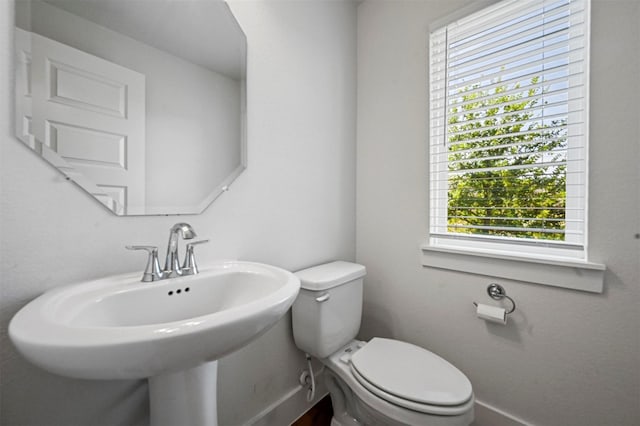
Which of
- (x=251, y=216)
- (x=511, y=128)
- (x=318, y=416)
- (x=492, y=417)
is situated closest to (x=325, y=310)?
(x=251, y=216)

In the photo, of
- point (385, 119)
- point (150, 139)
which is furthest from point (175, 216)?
point (385, 119)

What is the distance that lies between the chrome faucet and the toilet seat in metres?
0.76

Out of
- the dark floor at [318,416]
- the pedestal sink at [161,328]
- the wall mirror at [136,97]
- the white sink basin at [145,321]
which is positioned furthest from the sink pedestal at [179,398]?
the dark floor at [318,416]

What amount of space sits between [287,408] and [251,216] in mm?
944

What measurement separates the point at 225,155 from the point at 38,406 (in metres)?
0.89

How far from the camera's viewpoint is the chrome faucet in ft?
2.55

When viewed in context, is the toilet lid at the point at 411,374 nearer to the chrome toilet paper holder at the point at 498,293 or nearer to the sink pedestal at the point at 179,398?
the chrome toilet paper holder at the point at 498,293

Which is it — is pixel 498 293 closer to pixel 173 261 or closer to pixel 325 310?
pixel 325 310

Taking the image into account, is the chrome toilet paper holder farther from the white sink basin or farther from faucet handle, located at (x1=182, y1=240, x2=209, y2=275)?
faucet handle, located at (x1=182, y1=240, x2=209, y2=275)

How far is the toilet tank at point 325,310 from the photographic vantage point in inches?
46.3

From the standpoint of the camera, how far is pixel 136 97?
2.81 feet

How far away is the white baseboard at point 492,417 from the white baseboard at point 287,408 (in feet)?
2.56

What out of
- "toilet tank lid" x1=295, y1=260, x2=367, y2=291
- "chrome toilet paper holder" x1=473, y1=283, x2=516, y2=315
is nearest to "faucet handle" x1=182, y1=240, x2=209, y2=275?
"toilet tank lid" x1=295, y1=260, x2=367, y2=291

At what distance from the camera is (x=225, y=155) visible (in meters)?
1.07
